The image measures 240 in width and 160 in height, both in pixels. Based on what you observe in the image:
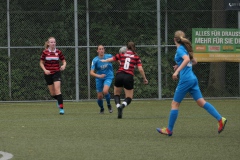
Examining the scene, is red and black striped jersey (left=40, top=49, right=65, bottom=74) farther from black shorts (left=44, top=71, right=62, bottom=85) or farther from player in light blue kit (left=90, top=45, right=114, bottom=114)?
player in light blue kit (left=90, top=45, right=114, bottom=114)

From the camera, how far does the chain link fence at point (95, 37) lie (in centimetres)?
2711

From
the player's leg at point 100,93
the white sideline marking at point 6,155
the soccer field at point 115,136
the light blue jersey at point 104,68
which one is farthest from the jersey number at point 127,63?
the white sideline marking at point 6,155

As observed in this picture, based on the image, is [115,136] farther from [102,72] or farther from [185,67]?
[102,72]

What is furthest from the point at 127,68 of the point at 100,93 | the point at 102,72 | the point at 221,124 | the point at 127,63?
the point at 221,124

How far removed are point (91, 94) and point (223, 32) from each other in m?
4.74

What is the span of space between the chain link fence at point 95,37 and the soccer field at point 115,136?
244 inches

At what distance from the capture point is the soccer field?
10484 millimetres

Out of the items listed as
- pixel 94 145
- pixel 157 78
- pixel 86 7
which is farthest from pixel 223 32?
pixel 94 145

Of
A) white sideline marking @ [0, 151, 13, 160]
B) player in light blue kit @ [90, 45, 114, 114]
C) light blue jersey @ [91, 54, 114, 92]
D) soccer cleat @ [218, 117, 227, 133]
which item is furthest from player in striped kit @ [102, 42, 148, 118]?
white sideline marking @ [0, 151, 13, 160]

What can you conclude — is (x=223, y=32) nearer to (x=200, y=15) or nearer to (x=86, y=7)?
(x=200, y=15)

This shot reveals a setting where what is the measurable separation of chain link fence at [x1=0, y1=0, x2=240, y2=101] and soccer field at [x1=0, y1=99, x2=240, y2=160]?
20.4 feet

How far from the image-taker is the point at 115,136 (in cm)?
1328

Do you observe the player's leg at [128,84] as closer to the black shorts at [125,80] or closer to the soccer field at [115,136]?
the black shorts at [125,80]

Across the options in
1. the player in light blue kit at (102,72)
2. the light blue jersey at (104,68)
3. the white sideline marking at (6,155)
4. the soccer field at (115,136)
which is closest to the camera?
the white sideline marking at (6,155)
